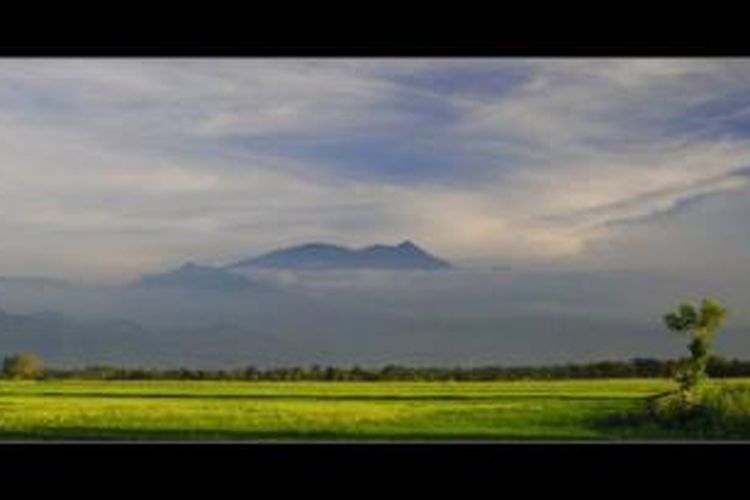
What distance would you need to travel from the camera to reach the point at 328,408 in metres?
6.55

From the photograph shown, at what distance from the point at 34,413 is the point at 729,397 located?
12.6 feet

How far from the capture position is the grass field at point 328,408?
6434 mm

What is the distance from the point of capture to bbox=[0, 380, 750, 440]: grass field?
6.43m
